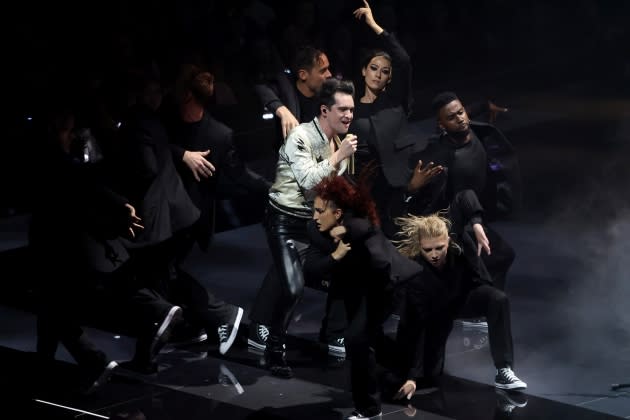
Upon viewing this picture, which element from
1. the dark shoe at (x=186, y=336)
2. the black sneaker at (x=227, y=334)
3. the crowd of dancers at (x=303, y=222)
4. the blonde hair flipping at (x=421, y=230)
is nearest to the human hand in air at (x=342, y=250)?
the crowd of dancers at (x=303, y=222)

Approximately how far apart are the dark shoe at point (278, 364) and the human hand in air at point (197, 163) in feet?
3.39

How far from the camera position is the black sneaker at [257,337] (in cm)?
786

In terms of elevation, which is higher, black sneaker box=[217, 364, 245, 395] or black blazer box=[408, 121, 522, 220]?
black blazer box=[408, 121, 522, 220]

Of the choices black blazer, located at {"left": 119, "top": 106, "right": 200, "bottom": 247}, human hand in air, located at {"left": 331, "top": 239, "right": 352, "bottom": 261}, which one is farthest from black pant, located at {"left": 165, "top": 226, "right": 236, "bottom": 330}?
human hand in air, located at {"left": 331, "top": 239, "right": 352, "bottom": 261}

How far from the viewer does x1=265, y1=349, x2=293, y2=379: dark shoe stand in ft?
24.3

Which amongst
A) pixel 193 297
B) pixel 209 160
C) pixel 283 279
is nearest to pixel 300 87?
pixel 209 160

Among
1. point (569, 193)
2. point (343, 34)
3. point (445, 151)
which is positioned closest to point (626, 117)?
point (569, 193)

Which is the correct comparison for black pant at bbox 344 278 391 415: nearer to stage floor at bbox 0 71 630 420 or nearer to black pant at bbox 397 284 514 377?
stage floor at bbox 0 71 630 420

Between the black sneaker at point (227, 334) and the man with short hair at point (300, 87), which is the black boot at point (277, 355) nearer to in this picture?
the black sneaker at point (227, 334)

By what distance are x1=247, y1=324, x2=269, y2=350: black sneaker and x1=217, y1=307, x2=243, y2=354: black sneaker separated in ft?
0.36

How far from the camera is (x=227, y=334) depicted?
7777mm

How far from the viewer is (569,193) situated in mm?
11148

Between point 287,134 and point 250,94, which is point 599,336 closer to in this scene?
point 287,134

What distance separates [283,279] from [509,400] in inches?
53.7
